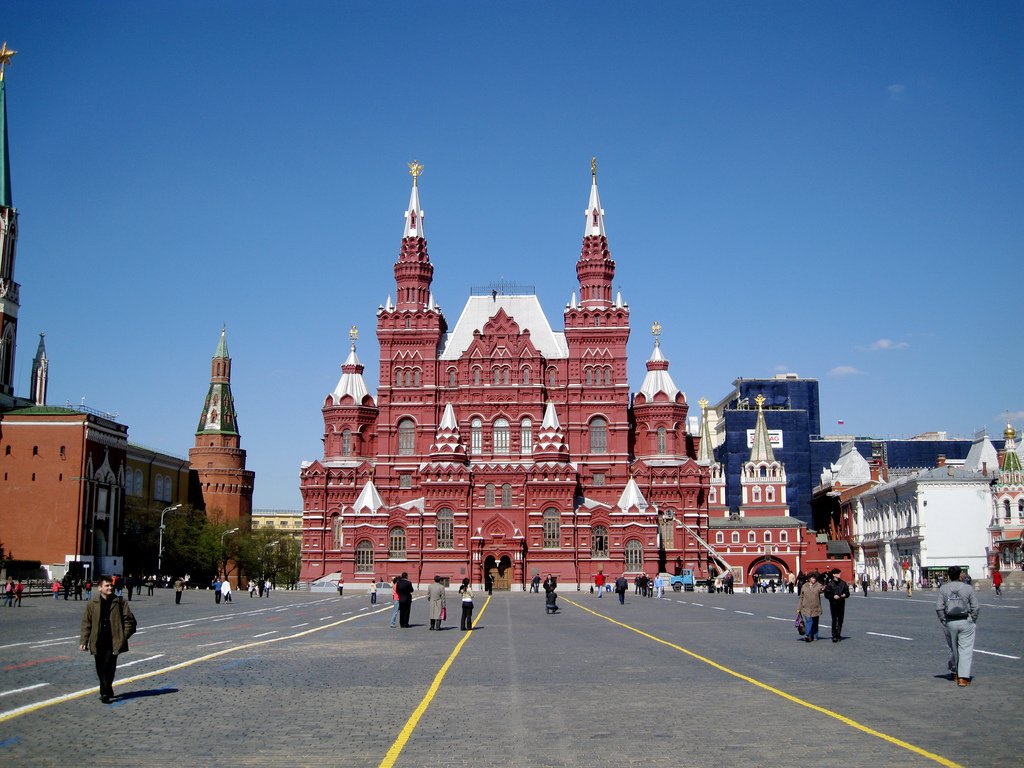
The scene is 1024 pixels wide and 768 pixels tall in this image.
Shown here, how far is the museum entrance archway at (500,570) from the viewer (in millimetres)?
84500

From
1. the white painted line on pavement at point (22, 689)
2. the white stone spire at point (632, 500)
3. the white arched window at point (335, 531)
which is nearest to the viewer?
the white painted line on pavement at point (22, 689)

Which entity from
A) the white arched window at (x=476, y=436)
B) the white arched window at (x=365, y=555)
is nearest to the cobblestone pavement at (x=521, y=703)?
the white arched window at (x=365, y=555)

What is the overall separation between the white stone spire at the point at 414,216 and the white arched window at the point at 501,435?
19369 millimetres

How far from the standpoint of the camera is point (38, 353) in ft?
349

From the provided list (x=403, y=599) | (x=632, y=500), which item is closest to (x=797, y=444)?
(x=632, y=500)

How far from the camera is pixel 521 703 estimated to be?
1430cm

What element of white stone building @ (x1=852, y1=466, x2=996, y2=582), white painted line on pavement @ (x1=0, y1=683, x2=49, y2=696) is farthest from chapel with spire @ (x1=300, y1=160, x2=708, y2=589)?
white painted line on pavement @ (x1=0, y1=683, x2=49, y2=696)

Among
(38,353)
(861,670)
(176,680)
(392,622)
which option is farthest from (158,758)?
(38,353)

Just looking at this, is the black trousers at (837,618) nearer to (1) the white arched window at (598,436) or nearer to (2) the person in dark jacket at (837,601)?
(2) the person in dark jacket at (837,601)

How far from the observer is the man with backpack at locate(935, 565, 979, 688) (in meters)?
15.6

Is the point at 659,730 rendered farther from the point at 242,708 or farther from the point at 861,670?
the point at 861,670

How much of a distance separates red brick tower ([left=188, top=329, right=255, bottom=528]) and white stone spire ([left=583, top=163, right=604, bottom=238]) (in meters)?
59.5

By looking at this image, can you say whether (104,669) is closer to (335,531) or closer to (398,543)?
(398,543)

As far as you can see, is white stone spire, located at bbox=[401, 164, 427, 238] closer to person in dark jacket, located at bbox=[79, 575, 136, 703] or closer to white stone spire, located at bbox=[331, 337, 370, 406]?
white stone spire, located at bbox=[331, 337, 370, 406]
